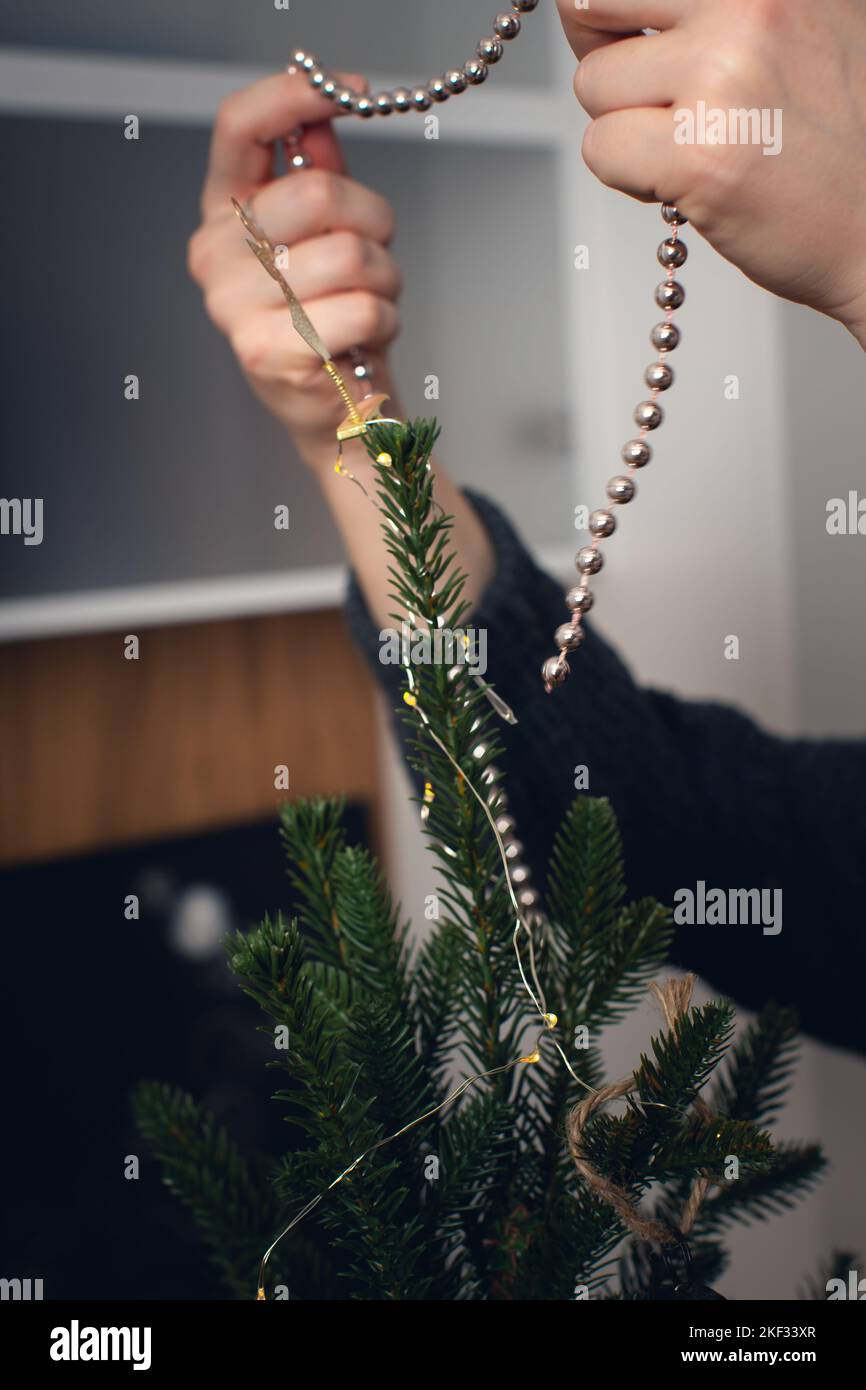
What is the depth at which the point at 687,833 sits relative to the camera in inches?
29.5

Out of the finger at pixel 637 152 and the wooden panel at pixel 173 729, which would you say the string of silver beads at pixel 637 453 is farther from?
the wooden panel at pixel 173 729

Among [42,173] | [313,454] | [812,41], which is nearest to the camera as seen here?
[812,41]

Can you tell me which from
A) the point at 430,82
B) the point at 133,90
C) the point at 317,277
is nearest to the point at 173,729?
the point at 133,90

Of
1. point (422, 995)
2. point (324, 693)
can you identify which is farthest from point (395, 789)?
point (422, 995)

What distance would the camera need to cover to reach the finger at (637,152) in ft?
1.32

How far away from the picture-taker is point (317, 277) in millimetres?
587

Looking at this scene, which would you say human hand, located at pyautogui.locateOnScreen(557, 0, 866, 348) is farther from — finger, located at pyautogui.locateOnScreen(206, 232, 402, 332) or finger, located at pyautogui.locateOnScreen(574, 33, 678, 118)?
finger, located at pyautogui.locateOnScreen(206, 232, 402, 332)

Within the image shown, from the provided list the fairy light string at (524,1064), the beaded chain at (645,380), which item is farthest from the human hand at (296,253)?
the fairy light string at (524,1064)

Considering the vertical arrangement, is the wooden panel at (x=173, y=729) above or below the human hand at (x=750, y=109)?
below

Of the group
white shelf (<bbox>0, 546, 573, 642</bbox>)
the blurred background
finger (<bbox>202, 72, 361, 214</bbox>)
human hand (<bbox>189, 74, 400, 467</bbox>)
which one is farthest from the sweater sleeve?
the blurred background

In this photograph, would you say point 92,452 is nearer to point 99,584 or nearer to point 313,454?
point 99,584

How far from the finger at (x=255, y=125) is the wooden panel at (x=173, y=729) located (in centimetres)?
67

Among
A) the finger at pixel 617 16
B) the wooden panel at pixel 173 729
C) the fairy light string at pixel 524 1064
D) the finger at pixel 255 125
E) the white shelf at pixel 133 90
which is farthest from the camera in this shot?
the wooden panel at pixel 173 729
